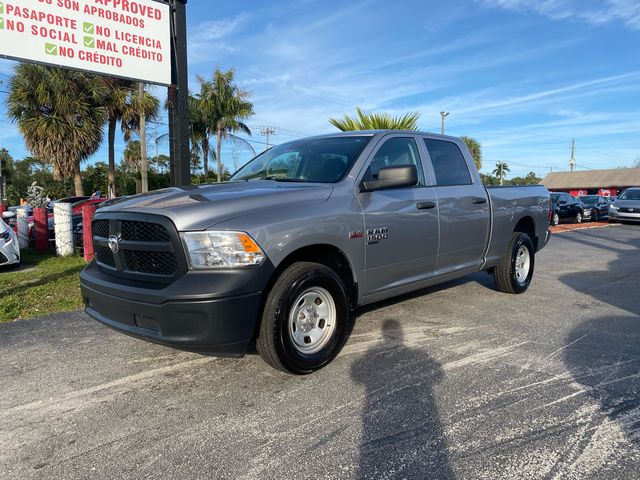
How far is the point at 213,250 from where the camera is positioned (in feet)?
9.97

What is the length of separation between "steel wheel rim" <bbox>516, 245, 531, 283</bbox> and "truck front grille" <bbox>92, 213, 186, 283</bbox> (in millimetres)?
4800

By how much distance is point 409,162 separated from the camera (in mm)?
4730

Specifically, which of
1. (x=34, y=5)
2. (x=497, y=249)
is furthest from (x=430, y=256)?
(x=34, y=5)

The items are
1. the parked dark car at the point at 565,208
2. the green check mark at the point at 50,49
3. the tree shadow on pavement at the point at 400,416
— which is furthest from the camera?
the parked dark car at the point at 565,208

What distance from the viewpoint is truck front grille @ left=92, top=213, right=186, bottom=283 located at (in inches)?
121

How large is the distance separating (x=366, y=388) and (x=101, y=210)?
7.97 feet

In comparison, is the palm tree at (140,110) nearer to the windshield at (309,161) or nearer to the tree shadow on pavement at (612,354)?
the windshield at (309,161)

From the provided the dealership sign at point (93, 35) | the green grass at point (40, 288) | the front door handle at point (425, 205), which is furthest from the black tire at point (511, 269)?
the dealership sign at point (93, 35)

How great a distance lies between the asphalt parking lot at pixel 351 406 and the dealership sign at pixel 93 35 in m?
4.32

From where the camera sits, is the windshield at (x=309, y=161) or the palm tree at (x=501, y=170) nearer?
the windshield at (x=309, y=161)

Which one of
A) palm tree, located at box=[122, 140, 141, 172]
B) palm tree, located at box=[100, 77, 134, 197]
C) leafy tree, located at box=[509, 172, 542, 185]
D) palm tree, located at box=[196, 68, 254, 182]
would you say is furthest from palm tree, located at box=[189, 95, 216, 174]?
leafy tree, located at box=[509, 172, 542, 185]

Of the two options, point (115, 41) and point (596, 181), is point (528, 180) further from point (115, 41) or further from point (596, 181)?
point (115, 41)

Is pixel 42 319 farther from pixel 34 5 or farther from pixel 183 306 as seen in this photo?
pixel 34 5

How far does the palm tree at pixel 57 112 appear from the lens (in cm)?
2255
